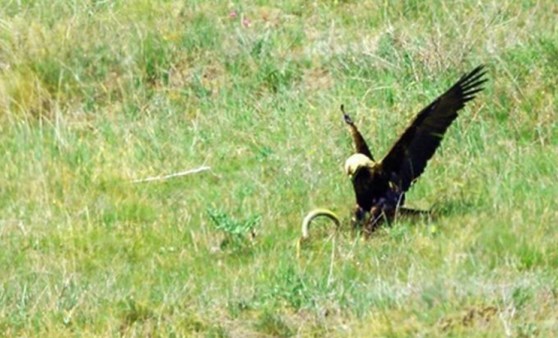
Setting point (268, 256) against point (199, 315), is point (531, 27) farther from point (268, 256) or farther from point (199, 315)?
point (199, 315)

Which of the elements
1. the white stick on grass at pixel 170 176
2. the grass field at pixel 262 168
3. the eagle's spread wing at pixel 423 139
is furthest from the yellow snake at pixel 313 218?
the white stick on grass at pixel 170 176

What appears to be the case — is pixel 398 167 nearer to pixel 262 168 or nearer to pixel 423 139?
pixel 423 139

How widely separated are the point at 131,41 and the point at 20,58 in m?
0.79

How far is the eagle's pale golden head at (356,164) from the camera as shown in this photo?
8.27 meters

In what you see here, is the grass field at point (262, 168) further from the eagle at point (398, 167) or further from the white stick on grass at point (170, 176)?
the eagle at point (398, 167)

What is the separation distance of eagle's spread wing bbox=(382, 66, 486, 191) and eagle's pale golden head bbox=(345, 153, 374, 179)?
0.10 m

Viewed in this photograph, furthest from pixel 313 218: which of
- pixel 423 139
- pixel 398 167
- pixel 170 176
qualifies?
pixel 170 176

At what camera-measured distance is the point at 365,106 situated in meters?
9.74

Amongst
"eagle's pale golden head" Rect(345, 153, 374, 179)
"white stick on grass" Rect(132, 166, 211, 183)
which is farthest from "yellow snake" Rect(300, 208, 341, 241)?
"white stick on grass" Rect(132, 166, 211, 183)

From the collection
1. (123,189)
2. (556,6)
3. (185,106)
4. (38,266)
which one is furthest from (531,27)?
(38,266)

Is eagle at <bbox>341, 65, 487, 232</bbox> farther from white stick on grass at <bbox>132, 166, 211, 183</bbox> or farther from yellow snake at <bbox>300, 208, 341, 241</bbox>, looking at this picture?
white stick on grass at <bbox>132, 166, 211, 183</bbox>

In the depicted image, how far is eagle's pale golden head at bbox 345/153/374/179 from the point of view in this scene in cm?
827

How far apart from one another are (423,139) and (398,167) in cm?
20

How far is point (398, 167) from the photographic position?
327 inches
